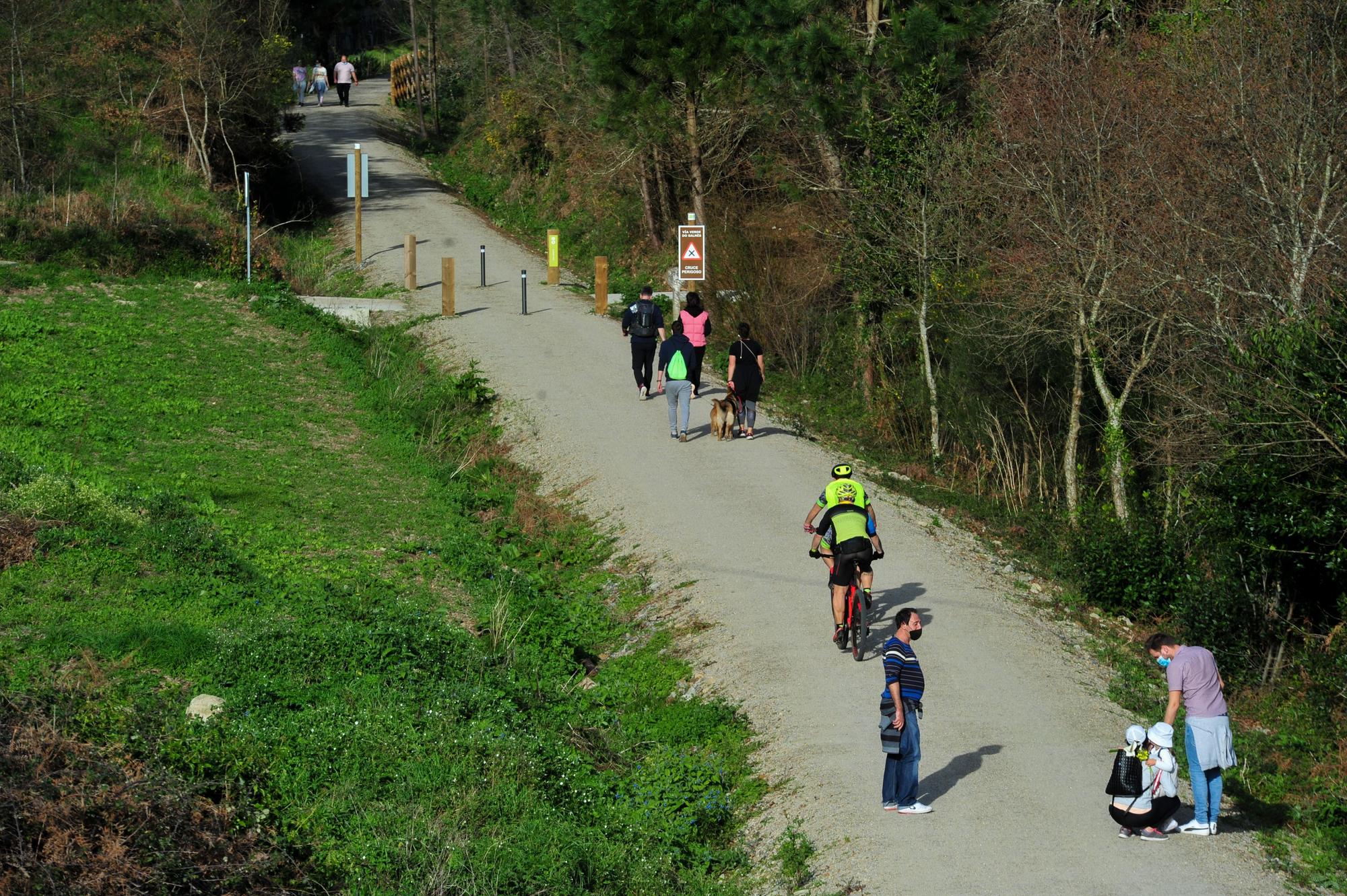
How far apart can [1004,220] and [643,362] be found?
20.5ft

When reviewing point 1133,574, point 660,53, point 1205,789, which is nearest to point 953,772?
point 1205,789

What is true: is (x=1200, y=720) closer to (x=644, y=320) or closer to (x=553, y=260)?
(x=644, y=320)

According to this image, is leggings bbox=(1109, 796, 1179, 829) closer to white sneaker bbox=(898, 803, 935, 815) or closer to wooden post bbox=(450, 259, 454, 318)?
white sneaker bbox=(898, 803, 935, 815)

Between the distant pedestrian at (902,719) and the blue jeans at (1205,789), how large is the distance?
6.10ft

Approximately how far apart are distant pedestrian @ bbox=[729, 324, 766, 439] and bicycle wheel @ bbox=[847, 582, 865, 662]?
706cm

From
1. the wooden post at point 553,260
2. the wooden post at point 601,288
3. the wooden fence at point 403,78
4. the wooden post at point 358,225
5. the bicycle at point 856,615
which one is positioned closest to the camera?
the bicycle at point 856,615

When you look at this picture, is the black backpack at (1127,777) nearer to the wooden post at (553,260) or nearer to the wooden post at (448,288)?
the wooden post at (448,288)

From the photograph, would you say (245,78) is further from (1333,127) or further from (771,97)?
(1333,127)

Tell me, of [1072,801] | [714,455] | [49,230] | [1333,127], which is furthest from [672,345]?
[49,230]

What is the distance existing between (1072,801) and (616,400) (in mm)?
13769

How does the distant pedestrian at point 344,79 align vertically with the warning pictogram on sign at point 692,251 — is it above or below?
above

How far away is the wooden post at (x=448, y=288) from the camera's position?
92.2 feet

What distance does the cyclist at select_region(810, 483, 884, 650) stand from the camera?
42.3 feet

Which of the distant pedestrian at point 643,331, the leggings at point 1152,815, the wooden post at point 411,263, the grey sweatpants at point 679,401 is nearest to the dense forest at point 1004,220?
the leggings at point 1152,815
